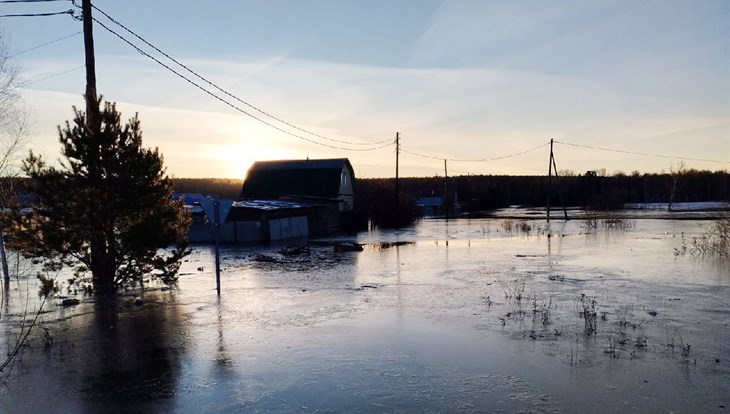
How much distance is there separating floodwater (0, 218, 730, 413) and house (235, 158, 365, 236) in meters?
24.6

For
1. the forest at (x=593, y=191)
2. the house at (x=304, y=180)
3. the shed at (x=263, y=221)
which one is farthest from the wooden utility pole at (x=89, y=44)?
the forest at (x=593, y=191)

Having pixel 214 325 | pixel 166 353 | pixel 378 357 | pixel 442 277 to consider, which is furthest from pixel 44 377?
pixel 442 277

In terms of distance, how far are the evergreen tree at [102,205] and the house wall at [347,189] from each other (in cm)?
3716

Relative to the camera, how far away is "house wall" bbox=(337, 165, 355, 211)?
53.9 m

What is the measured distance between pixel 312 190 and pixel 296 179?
2.76 meters

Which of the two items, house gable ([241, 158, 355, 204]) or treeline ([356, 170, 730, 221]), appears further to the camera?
→ treeline ([356, 170, 730, 221])

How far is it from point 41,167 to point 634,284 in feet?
54.8

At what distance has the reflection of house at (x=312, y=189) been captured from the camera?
143 ft

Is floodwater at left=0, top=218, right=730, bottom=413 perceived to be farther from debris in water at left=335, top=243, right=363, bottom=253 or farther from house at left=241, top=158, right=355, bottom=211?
house at left=241, top=158, right=355, bottom=211

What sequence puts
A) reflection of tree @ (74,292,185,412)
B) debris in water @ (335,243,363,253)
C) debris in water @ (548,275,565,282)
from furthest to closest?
1. debris in water @ (335,243,363,253)
2. debris in water @ (548,275,565,282)
3. reflection of tree @ (74,292,185,412)

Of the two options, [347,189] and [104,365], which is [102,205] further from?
[347,189]

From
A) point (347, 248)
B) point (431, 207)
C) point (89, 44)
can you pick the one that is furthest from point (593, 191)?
point (89, 44)

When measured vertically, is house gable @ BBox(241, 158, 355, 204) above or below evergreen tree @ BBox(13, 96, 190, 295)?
above

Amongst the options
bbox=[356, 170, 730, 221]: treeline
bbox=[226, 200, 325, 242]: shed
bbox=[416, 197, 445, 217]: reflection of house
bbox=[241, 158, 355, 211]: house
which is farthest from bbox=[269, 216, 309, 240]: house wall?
bbox=[356, 170, 730, 221]: treeline
